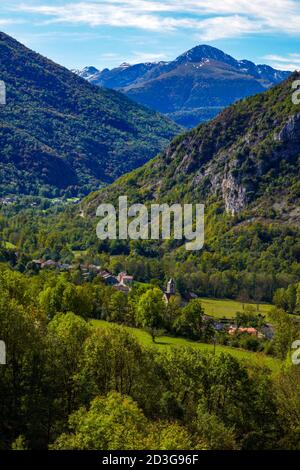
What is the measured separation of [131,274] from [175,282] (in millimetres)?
15479

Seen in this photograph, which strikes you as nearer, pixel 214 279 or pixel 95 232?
pixel 214 279

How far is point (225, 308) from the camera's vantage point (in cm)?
10944

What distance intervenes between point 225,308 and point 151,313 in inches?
1314

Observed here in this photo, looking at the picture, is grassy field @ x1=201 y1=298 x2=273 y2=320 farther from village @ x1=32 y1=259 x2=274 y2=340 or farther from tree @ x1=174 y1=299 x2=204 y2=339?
tree @ x1=174 y1=299 x2=204 y2=339

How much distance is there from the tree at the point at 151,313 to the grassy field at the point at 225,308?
22179 mm

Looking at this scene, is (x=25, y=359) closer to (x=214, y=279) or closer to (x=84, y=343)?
(x=84, y=343)

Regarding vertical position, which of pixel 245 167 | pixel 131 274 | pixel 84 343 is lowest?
pixel 131 274

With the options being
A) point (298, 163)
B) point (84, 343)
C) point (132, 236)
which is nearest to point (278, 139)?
point (298, 163)

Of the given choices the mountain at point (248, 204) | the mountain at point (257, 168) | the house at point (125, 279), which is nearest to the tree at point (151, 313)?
the house at point (125, 279)

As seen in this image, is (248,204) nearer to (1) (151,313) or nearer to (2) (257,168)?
(2) (257,168)

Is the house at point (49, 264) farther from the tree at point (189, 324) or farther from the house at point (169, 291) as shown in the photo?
the tree at point (189, 324)

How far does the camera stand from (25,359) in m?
37.7

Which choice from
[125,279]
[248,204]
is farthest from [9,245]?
[248,204]

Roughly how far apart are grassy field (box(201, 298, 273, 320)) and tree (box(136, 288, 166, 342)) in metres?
22.2
